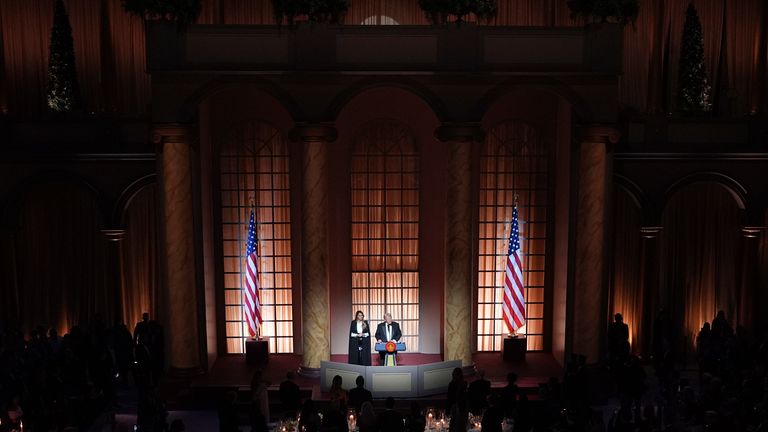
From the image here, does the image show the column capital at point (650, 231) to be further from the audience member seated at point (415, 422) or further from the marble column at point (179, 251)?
the marble column at point (179, 251)

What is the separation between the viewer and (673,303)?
21.8 m

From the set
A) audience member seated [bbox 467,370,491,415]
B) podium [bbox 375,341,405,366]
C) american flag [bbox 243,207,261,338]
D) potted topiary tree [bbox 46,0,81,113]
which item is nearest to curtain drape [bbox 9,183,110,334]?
potted topiary tree [bbox 46,0,81,113]

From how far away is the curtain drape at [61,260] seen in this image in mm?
21578

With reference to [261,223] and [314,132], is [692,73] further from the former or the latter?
[261,223]

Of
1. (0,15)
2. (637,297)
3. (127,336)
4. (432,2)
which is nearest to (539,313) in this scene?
(637,297)

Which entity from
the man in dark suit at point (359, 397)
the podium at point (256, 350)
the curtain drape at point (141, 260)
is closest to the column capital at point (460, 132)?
the man in dark suit at point (359, 397)

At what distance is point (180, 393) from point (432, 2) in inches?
390

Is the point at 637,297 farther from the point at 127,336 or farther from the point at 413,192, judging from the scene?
the point at 127,336

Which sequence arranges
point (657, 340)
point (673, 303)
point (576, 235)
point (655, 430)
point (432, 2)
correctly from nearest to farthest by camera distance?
point (655, 430)
point (432, 2)
point (576, 235)
point (657, 340)
point (673, 303)

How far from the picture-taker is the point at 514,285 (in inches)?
754

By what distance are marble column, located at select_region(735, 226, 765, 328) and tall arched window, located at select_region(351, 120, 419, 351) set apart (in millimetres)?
8176

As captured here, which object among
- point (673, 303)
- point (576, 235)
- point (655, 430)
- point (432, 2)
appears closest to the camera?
point (655, 430)

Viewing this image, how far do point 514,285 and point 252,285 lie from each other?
19.4 feet

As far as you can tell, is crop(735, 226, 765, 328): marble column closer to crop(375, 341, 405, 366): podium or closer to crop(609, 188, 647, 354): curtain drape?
crop(609, 188, 647, 354): curtain drape
